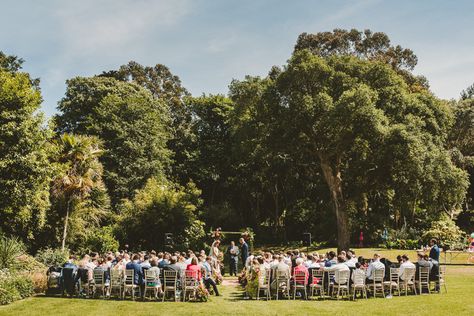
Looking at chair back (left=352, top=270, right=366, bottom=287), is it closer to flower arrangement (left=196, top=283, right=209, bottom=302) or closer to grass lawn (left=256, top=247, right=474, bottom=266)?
flower arrangement (left=196, top=283, right=209, bottom=302)

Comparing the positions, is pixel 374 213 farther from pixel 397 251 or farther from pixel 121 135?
pixel 121 135

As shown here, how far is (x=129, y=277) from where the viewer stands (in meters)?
14.5

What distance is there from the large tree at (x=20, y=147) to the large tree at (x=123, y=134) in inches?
569

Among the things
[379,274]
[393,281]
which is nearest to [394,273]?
[393,281]

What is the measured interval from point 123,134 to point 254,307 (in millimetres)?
26230

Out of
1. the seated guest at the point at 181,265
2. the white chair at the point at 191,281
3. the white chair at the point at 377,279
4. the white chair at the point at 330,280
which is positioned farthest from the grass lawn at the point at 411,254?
the white chair at the point at 191,281

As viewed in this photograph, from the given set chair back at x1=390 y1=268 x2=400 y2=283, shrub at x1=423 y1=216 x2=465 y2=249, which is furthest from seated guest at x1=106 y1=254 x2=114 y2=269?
shrub at x1=423 y1=216 x2=465 y2=249

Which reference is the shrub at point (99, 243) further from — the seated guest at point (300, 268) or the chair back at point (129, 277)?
the seated guest at point (300, 268)

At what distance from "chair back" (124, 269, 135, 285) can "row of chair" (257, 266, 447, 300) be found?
4017 mm

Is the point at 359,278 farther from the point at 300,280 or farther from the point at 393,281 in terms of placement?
the point at 300,280

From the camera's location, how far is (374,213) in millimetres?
35656

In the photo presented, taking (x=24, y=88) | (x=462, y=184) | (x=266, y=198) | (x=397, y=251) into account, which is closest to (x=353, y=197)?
(x=397, y=251)

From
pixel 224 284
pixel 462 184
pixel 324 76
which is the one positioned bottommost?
pixel 224 284

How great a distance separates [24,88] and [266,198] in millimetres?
28752
